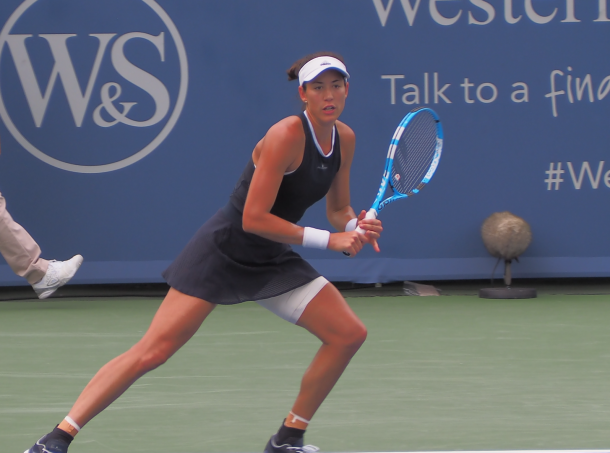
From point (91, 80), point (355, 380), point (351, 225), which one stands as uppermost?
point (91, 80)

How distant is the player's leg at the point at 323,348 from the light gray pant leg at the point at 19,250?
3.43 meters

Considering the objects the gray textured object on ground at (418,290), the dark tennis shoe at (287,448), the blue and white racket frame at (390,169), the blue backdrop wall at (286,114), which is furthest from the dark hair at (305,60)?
the gray textured object on ground at (418,290)

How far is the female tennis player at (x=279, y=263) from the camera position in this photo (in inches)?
117

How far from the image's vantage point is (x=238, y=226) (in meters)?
3.16

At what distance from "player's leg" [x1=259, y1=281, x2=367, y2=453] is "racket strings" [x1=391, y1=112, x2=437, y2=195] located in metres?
0.77

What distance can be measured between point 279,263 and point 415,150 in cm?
105

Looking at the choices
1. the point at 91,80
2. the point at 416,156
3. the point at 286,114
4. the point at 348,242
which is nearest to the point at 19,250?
the point at 91,80

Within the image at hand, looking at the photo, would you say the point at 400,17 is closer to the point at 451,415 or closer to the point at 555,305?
the point at 555,305

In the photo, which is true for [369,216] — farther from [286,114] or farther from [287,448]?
[286,114]

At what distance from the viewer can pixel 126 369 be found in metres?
2.98

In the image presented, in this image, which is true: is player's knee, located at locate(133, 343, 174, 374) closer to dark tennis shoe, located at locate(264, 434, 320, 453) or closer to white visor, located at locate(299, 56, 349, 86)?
dark tennis shoe, located at locate(264, 434, 320, 453)

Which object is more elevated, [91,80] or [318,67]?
[91,80]

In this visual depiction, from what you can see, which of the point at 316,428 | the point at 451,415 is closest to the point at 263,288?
the point at 316,428

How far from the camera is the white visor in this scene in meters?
3.03
